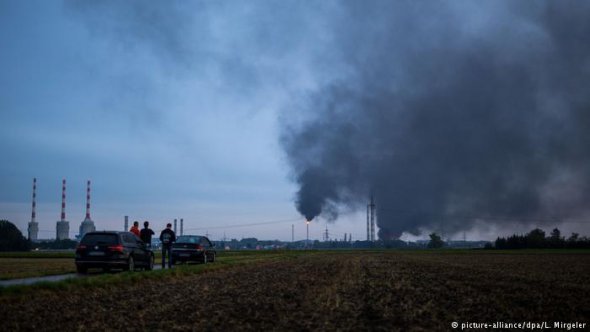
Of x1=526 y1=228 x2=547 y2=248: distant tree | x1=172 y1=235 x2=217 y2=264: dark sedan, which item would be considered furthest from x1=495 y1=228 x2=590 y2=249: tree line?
x1=172 y1=235 x2=217 y2=264: dark sedan

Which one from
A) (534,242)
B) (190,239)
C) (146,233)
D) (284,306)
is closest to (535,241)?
(534,242)

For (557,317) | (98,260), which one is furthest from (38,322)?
(98,260)

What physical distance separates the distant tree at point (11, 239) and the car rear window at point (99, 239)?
10403 centimetres

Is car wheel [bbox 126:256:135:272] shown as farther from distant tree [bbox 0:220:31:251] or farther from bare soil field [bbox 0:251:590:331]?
distant tree [bbox 0:220:31:251]

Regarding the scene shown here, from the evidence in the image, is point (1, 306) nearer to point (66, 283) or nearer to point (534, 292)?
point (66, 283)

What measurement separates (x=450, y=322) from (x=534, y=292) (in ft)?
26.1

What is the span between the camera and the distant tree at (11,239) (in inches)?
4535

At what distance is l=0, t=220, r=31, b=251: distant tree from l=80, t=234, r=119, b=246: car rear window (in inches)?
4096

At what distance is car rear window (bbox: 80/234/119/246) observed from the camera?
24.2 meters

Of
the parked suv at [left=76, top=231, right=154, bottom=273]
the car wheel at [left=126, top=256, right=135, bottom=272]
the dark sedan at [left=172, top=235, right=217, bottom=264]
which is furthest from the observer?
the dark sedan at [left=172, top=235, right=217, bottom=264]

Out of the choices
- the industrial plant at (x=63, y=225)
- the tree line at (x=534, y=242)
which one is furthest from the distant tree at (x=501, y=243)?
the industrial plant at (x=63, y=225)

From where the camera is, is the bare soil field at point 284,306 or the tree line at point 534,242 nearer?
the bare soil field at point 284,306

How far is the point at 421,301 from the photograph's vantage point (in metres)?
15.4

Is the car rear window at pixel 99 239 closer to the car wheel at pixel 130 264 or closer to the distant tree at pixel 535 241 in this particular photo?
the car wheel at pixel 130 264
